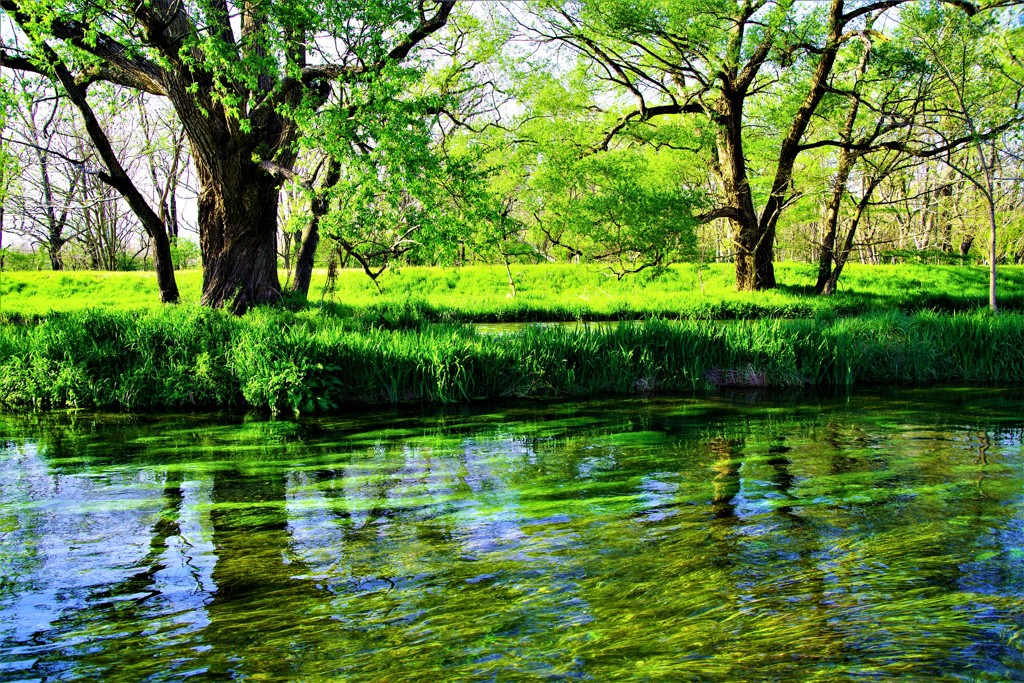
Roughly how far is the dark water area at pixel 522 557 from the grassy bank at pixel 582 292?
991cm

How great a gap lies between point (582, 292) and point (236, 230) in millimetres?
10873

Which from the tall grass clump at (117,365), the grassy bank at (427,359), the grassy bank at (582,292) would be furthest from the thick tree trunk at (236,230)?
the grassy bank at (582,292)

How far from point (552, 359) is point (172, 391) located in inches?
183

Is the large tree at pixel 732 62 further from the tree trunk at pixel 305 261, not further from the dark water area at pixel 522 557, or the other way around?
the dark water area at pixel 522 557

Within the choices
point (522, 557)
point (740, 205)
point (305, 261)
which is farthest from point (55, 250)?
point (522, 557)

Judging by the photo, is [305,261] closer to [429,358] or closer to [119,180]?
[119,180]

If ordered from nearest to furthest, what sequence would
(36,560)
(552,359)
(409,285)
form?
(36,560), (552,359), (409,285)

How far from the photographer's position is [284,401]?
889 centimetres

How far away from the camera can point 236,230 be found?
12.5 meters

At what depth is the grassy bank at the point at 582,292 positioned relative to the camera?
17156 mm

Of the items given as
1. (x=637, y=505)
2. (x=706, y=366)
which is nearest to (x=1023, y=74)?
(x=706, y=366)

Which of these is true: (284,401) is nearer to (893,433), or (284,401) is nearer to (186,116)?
(186,116)

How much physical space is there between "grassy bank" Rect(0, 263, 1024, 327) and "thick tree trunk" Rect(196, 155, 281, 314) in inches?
145

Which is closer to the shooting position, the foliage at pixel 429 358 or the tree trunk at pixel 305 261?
the foliage at pixel 429 358
